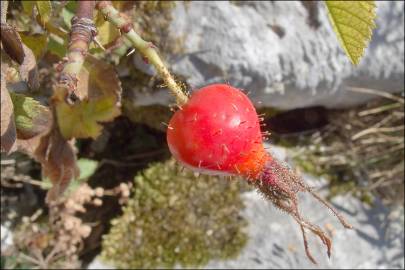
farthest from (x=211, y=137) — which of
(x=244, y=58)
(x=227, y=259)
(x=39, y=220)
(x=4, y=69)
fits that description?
(x=39, y=220)

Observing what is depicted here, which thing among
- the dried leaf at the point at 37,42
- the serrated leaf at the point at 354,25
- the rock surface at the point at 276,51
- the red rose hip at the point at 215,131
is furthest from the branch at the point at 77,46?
the rock surface at the point at 276,51

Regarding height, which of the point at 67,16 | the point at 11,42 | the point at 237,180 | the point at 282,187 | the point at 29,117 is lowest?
the point at 237,180

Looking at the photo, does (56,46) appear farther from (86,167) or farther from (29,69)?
(86,167)

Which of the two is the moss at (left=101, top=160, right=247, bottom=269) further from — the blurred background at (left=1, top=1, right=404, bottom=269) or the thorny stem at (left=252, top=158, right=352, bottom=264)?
the thorny stem at (left=252, top=158, right=352, bottom=264)

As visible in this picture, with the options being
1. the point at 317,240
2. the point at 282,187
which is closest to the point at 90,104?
the point at 282,187

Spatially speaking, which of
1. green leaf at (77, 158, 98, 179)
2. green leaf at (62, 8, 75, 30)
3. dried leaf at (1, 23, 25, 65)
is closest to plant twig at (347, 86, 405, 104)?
green leaf at (77, 158, 98, 179)

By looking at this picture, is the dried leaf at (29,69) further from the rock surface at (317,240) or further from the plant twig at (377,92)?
the plant twig at (377,92)
